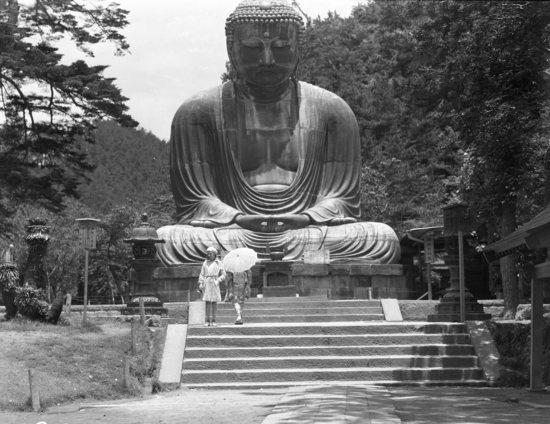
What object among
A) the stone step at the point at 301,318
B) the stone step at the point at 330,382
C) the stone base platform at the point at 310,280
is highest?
the stone base platform at the point at 310,280

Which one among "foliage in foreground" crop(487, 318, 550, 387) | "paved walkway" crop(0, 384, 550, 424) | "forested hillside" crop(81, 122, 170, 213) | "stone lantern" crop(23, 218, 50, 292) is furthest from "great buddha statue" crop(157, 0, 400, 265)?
"forested hillside" crop(81, 122, 170, 213)

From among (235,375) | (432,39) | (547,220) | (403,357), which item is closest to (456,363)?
(403,357)

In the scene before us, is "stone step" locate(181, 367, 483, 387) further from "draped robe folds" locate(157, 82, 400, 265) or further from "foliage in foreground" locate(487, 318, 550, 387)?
"draped robe folds" locate(157, 82, 400, 265)

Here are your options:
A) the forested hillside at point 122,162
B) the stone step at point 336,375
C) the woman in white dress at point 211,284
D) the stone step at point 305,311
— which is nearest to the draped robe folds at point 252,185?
the stone step at point 305,311

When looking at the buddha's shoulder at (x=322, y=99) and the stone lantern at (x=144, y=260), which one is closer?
the stone lantern at (x=144, y=260)

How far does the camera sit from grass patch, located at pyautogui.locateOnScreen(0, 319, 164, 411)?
10828 millimetres

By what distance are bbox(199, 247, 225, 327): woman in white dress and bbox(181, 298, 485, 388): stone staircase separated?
319 millimetres

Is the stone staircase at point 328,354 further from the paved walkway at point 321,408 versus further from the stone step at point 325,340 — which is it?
the paved walkway at point 321,408

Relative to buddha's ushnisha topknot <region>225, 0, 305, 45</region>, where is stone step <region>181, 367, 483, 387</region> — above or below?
below

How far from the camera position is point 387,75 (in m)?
37.4

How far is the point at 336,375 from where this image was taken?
12.2m

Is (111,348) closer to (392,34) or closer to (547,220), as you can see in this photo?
(547,220)

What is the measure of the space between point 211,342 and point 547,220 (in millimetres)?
5229

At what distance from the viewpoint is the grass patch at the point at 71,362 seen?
10.8 metres
